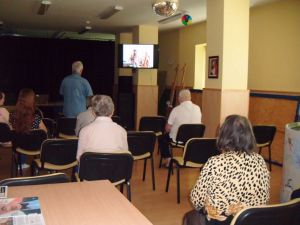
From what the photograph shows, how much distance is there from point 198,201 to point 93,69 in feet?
33.5

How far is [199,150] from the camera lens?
11.4ft

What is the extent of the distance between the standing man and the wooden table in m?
3.40

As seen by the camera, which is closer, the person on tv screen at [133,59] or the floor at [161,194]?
the floor at [161,194]

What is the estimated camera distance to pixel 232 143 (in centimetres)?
200

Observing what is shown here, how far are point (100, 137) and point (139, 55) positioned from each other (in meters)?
5.57

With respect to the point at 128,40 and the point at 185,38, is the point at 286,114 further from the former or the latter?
the point at 128,40

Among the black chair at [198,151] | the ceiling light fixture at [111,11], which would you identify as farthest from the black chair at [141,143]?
the ceiling light fixture at [111,11]

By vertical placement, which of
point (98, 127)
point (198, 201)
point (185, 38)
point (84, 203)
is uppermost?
point (185, 38)

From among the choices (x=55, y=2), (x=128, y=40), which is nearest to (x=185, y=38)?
(x=128, y=40)

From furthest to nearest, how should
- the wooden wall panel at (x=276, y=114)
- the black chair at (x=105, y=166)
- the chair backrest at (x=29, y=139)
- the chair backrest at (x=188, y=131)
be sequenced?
A: the wooden wall panel at (x=276, y=114)
the chair backrest at (x=188, y=131)
the chair backrest at (x=29, y=139)
the black chair at (x=105, y=166)

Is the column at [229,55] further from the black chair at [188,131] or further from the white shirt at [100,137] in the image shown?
the white shirt at [100,137]

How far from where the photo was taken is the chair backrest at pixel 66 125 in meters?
4.80

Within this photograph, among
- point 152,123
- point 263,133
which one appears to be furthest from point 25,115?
point 263,133

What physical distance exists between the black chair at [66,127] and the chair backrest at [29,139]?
0.93m
